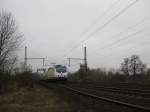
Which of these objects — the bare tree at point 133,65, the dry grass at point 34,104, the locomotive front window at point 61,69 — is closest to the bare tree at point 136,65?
the bare tree at point 133,65

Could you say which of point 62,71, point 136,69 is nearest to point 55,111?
point 62,71

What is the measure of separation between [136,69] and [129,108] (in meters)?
74.3

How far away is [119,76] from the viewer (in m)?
49.0

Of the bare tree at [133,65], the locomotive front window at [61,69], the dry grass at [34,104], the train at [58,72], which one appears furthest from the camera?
the bare tree at [133,65]

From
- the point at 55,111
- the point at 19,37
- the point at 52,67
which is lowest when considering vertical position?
the point at 55,111

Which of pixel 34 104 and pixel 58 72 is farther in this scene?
pixel 58 72

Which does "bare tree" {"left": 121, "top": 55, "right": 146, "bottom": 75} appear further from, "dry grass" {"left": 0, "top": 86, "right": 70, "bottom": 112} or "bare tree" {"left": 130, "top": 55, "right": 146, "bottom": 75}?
"dry grass" {"left": 0, "top": 86, "right": 70, "bottom": 112}

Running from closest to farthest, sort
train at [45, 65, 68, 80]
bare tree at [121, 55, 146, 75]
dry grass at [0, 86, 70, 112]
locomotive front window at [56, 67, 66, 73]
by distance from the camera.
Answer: dry grass at [0, 86, 70, 112], train at [45, 65, 68, 80], locomotive front window at [56, 67, 66, 73], bare tree at [121, 55, 146, 75]

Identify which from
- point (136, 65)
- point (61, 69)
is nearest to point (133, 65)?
point (136, 65)

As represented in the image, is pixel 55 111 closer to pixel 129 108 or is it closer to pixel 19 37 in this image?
pixel 129 108

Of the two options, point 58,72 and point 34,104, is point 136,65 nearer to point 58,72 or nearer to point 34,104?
point 58,72

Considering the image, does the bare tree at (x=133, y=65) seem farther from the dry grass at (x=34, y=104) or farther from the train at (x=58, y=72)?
the dry grass at (x=34, y=104)

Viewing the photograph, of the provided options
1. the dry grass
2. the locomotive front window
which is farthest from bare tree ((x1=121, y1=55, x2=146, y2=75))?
the dry grass

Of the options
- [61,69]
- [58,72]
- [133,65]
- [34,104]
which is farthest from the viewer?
[133,65]
